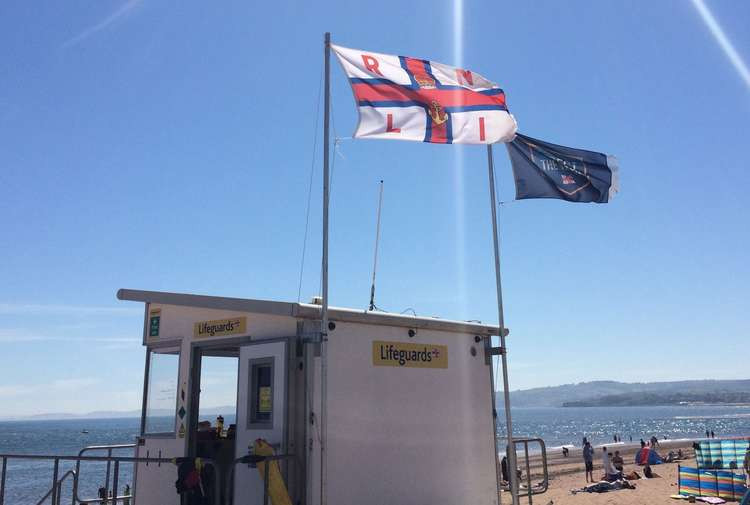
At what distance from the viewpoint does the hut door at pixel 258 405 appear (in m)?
7.78

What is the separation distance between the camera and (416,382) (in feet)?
29.2

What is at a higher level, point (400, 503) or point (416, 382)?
point (416, 382)

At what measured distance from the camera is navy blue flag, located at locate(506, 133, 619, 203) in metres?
9.57

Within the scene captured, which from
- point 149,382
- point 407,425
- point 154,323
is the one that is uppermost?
point 154,323

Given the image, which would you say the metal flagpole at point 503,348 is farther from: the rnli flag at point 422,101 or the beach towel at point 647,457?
the beach towel at point 647,457

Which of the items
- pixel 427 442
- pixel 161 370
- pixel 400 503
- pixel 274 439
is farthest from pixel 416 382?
pixel 161 370

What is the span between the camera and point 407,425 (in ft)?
Result: 28.6

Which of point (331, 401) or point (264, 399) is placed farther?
point (264, 399)

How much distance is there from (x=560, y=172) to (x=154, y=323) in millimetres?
6298

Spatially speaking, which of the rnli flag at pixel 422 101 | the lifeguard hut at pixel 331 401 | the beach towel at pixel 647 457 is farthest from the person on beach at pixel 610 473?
the rnli flag at pixel 422 101

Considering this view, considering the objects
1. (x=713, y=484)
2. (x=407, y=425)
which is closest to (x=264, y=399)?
(x=407, y=425)

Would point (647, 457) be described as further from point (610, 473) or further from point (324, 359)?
point (324, 359)

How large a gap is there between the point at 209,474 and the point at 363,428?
2325 millimetres

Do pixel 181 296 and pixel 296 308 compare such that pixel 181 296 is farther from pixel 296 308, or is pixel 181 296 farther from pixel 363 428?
pixel 363 428
